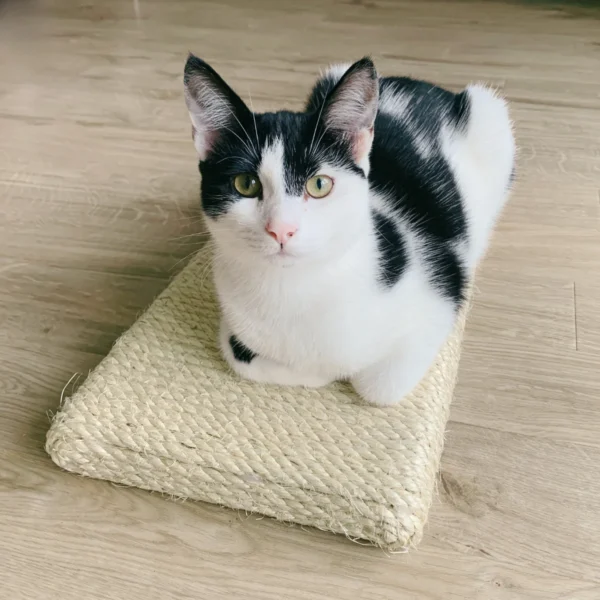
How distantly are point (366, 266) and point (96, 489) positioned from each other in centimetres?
54

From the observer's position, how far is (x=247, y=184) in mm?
883

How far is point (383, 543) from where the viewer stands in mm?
931

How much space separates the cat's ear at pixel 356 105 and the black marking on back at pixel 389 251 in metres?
0.13

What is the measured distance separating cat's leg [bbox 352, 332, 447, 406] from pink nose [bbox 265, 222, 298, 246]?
0.98 feet

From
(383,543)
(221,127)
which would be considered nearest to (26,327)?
(221,127)

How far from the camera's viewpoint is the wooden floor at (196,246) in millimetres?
941

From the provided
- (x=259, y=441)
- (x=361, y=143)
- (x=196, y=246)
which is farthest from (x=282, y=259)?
(x=196, y=246)

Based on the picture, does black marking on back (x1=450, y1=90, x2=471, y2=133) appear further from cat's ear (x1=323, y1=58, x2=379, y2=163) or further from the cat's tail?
cat's ear (x1=323, y1=58, x2=379, y2=163)

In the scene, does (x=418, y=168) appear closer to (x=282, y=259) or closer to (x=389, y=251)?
(x=389, y=251)

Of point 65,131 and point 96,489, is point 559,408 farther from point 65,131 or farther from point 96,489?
point 65,131

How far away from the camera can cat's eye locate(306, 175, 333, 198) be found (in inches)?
34.3

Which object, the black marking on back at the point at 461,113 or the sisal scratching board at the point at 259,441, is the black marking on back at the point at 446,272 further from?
the black marking on back at the point at 461,113

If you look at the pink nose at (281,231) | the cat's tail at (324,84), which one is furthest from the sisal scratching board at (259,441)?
the cat's tail at (324,84)

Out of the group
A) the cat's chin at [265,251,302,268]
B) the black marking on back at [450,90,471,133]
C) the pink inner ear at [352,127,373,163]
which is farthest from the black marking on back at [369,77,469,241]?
the cat's chin at [265,251,302,268]
